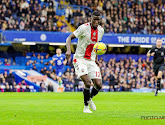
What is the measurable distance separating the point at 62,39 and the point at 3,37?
489 cm

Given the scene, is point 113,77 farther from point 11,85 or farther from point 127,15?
point 127,15

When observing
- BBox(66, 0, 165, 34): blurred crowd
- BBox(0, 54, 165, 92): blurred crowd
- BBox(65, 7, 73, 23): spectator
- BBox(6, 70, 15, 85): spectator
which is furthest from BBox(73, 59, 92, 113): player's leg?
BBox(65, 7, 73, 23): spectator

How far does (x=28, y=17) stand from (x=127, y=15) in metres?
10.1

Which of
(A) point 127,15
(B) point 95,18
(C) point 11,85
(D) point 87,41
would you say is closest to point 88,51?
(D) point 87,41

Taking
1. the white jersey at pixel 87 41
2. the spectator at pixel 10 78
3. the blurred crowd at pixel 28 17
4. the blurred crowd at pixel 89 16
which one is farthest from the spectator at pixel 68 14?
the white jersey at pixel 87 41

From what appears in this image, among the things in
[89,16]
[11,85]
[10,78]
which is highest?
[89,16]

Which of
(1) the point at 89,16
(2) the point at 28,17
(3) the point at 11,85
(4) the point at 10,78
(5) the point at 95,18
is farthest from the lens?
(1) the point at 89,16

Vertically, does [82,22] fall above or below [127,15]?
below

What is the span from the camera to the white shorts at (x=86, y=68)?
8.62 m

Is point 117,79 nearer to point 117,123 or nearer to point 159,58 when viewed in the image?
point 159,58

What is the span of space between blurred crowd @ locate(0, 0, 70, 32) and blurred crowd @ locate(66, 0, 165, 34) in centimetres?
186

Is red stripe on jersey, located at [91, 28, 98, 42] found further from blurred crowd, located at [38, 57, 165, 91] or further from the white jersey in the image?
blurred crowd, located at [38, 57, 165, 91]

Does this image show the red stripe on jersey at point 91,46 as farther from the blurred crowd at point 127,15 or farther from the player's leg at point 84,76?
the blurred crowd at point 127,15

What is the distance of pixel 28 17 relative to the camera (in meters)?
28.9
